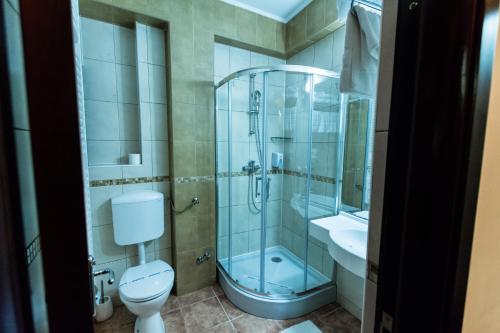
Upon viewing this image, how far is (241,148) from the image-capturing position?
2326 mm

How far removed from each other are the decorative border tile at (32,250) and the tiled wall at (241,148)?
6.07ft

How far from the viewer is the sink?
1.26 meters

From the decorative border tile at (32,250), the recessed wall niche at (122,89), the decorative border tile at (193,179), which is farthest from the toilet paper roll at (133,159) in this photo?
the decorative border tile at (32,250)

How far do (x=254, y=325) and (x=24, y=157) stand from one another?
1.89m

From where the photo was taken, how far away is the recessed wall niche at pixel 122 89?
5.77 ft

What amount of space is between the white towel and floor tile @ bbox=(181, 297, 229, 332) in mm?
1879

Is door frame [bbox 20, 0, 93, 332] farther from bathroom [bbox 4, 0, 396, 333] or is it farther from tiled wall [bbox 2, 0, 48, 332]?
bathroom [bbox 4, 0, 396, 333]

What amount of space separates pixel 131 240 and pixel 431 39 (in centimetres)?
207

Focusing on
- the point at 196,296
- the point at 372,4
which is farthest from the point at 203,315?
the point at 372,4

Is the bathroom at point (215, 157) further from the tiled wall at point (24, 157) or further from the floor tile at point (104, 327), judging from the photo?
the tiled wall at point (24, 157)

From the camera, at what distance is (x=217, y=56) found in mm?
2164

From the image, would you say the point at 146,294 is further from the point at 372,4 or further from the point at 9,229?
the point at 372,4

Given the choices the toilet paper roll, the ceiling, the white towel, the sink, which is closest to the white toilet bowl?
the toilet paper roll

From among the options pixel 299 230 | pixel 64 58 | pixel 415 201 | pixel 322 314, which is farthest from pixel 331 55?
pixel 322 314
